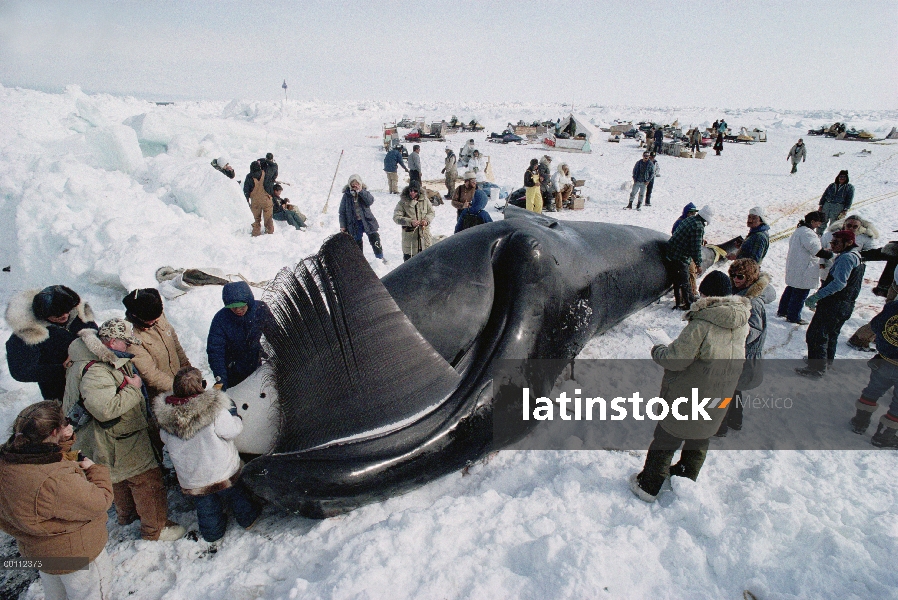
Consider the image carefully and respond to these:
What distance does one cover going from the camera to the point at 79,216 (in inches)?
319

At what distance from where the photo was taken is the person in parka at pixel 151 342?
3330 mm

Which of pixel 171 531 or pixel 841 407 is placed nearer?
pixel 171 531

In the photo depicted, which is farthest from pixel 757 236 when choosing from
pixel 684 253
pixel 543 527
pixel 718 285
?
pixel 543 527

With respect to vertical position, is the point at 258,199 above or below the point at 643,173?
above

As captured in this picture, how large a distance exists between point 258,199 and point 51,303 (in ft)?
22.6

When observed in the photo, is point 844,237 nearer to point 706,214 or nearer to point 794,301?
point 794,301

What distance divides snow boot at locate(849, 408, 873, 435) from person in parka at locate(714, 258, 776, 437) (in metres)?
0.97

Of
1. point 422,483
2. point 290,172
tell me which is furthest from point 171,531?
point 290,172

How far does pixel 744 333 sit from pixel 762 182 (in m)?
18.2

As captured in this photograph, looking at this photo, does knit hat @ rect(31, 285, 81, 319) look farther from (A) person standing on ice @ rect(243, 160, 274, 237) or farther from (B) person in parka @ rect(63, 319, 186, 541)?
(A) person standing on ice @ rect(243, 160, 274, 237)

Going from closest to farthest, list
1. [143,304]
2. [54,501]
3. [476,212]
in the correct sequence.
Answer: [54,501] < [143,304] < [476,212]

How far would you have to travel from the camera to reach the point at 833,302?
5.15 meters

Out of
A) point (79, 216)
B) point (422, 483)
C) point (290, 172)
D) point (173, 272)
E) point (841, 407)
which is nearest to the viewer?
point (422, 483)

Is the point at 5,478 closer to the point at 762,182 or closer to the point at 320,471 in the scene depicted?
the point at 320,471
